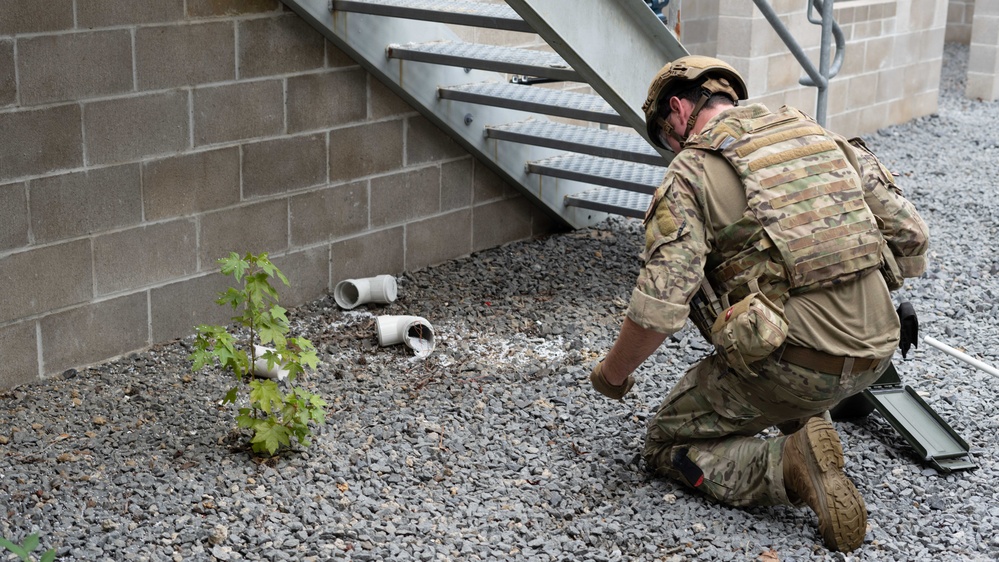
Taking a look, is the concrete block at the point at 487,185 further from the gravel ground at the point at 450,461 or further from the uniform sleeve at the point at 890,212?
the uniform sleeve at the point at 890,212

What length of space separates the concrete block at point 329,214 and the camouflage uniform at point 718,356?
7.08 feet

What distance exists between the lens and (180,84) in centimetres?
445

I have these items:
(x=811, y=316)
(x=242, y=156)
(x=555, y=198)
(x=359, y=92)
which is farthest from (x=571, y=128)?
(x=811, y=316)

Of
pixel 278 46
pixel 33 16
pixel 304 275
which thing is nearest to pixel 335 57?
pixel 278 46

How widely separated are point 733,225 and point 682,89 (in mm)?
490

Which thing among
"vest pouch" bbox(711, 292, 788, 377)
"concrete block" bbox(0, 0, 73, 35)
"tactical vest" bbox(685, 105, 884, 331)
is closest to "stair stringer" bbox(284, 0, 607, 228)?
"concrete block" bbox(0, 0, 73, 35)

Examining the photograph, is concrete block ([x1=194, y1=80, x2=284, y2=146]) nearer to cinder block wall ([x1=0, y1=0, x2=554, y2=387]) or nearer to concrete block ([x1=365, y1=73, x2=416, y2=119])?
cinder block wall ([x1=0, y1=0, x2=554, y2=387])

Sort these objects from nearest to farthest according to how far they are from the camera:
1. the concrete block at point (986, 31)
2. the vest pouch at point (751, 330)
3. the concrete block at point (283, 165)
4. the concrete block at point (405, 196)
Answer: the vest pouch at point (751, 330)
the concrete block at point (283, 165)
the concrete block at point (405, 196)
the concrete block at point (986, 31)

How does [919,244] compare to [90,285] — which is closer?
[919,244]

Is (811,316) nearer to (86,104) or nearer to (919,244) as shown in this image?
(919,244)

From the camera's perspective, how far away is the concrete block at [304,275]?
16.7ft

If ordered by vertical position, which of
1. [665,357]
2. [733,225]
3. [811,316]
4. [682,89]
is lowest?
[665,357]

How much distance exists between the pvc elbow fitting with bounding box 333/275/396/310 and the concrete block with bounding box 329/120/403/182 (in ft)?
1.63

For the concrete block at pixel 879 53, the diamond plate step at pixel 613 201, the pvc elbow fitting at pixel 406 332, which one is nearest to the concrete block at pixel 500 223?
the diamond plate step at pixel 613 201
